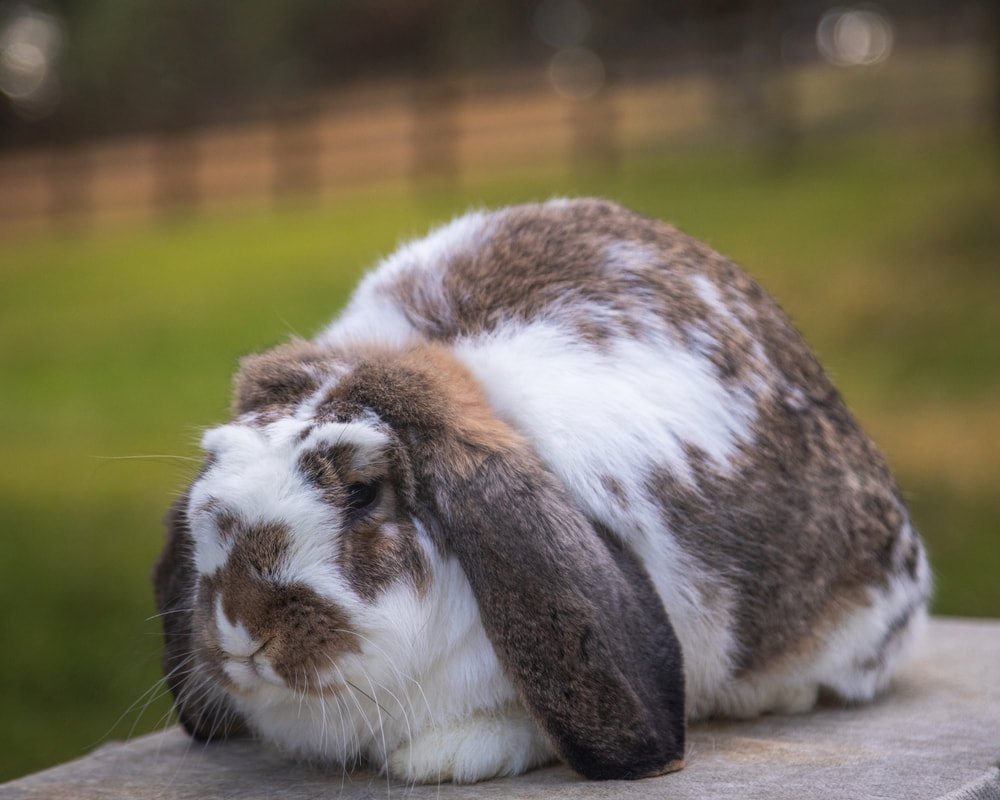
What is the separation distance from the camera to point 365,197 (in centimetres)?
2025

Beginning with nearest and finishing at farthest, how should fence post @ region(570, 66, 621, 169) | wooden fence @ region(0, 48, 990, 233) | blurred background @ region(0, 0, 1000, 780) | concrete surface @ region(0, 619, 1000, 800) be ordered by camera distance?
concrete surface @ region(0, 619, 1000, 800) → blurred background @ region(0, 0, 1000, 780) → wooden fence @ region(0, 48, 990, 233) → fence post @ region(570, 66, 621, 169)

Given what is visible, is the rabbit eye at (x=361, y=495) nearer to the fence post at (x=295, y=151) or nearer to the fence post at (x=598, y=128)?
the fence post at (x=598, y=128)

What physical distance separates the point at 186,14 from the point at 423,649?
25.1 m

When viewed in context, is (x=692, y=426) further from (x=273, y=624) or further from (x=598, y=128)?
(x=598, y=128)

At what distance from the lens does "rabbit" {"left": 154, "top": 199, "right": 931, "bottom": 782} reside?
2.59 meters

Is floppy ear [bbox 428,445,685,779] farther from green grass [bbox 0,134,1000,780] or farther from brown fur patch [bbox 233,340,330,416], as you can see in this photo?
green grass [bbox 0,134,1000,780]

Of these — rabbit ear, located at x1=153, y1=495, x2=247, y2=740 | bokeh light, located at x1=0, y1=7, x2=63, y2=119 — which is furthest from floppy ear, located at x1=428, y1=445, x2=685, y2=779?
bokeh light, located at x1=0, y1=7, x2=63, y2=119

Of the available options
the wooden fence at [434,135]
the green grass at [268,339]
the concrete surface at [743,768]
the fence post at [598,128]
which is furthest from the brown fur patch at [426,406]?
the fence post at [598,128]

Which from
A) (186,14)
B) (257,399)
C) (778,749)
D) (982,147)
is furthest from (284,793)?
(186,14)

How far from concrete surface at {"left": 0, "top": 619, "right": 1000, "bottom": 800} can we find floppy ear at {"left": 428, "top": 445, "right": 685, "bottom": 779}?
172 millimetres

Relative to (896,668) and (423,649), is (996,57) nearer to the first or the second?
(896,668)

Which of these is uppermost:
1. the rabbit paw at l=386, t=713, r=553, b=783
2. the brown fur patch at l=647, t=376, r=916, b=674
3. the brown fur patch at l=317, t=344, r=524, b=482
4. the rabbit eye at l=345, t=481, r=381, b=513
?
the brown fur patch at l=317, t=344, r=524, b=482

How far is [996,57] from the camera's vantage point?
1584 centimetres

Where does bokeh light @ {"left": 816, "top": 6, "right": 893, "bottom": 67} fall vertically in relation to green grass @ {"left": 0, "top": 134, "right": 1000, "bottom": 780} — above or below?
above
